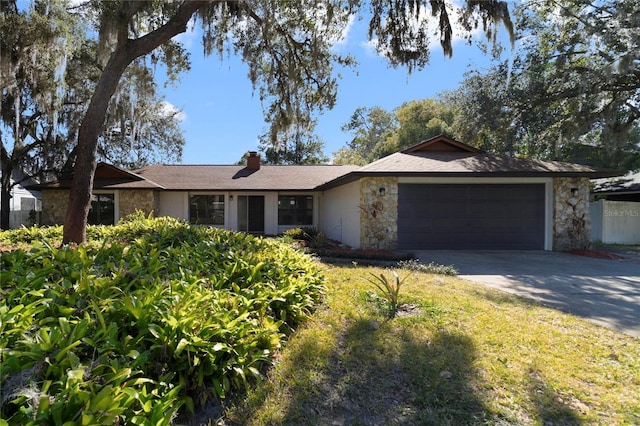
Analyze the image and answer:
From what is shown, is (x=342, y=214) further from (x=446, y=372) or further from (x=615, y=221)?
(x=615, y=221)

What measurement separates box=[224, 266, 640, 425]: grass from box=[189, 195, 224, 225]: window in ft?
44.3

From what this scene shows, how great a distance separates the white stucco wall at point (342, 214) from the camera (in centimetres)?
1197

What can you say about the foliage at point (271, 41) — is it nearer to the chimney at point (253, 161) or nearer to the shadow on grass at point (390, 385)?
the shadow on grass at point (390, 385)

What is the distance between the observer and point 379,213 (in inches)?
440

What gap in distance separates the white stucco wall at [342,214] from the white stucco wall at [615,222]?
1071cm

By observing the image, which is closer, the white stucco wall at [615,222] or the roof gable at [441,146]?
the roof gable at [441,146]

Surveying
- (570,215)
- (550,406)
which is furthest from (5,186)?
(570,215)

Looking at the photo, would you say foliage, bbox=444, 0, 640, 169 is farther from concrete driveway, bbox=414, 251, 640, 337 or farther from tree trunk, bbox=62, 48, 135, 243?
tree trunk, bbox=62, 48, 135, 243

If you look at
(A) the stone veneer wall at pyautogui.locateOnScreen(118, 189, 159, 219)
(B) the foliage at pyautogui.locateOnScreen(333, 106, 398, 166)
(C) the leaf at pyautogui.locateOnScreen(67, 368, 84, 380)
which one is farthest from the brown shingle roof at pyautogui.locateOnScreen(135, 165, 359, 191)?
(B) the foliage at pyautogui.locateOnScreen(333, 106, 398, 166)

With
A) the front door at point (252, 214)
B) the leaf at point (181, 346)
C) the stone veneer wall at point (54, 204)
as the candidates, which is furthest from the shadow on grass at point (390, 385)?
the stone veneer wall at point (54, 204)

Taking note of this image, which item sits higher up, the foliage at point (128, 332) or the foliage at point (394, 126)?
the foliage at point (394, 126)

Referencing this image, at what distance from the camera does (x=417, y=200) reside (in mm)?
11578

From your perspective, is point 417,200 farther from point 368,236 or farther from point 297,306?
point 297,306

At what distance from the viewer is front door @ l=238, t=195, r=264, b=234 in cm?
1747
